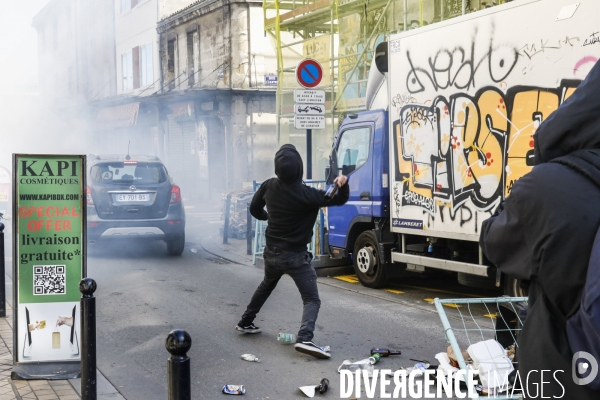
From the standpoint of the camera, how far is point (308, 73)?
40.5 ft

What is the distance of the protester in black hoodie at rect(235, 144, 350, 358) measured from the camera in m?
6.44

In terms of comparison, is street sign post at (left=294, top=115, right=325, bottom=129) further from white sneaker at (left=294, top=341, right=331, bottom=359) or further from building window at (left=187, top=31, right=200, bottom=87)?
building window at (left=187, top=31, right=200, bottom=87)

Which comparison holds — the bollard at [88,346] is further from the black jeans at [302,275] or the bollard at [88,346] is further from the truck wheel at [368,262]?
the truck wheel at [368,262]

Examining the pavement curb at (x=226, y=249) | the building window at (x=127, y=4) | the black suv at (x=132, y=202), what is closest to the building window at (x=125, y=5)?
the building window at (x=127, y=4)

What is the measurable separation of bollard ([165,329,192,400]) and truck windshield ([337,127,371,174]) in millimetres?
6744

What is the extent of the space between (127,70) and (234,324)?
30.9 m

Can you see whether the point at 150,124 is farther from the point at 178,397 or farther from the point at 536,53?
the point at 178,397

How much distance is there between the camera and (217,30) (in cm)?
2828

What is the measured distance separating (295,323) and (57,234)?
294 centimetres

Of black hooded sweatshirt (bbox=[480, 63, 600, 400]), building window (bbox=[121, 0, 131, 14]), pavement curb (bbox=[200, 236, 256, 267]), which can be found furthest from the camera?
building window (bbox=[121, 0, 131, 14])

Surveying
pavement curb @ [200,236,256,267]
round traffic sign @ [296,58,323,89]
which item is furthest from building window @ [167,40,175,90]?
round traffic sign @ [296,58,323,89]

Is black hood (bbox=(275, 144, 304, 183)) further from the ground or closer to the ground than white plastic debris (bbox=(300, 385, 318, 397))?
further from the ground

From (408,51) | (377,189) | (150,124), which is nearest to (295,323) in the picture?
(377,189)

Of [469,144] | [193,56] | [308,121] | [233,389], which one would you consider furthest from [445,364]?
[193,56]
